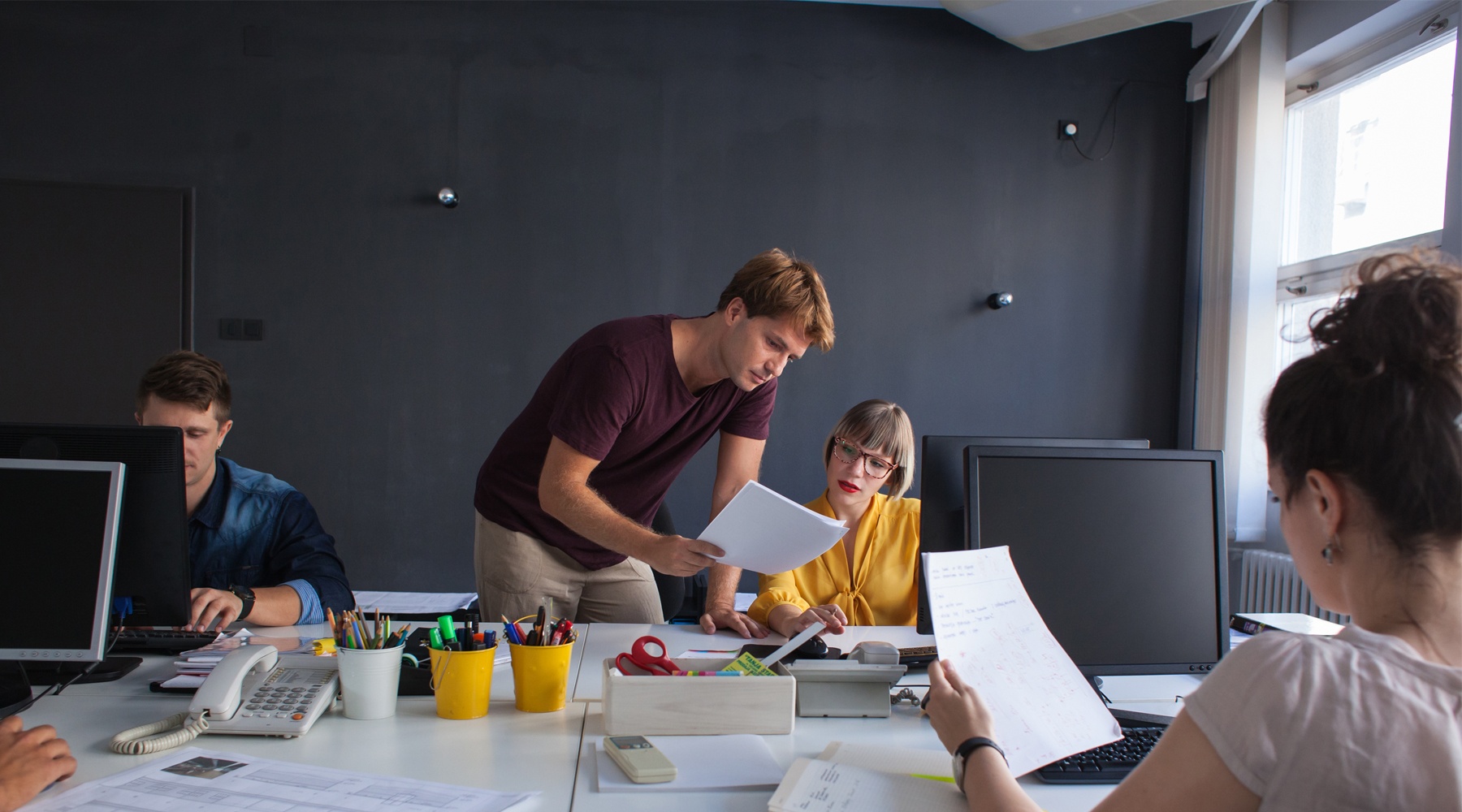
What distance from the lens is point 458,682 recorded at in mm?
1187

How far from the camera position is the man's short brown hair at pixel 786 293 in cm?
185

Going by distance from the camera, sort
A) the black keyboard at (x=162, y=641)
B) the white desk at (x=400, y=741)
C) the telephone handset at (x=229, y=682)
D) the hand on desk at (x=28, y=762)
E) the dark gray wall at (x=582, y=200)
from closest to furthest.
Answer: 1. the hand on desk at (x=28, y=762)
2. the white desk at (x=400, y=741)
3. the telephone handset at (x=229, y=682)
4. the black keyboard at (x=162, y=641)
5. the dark gray wall at (x=582, y=200)

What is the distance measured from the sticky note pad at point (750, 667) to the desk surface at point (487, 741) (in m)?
0.09

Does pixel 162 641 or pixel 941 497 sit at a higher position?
pixel 941 497

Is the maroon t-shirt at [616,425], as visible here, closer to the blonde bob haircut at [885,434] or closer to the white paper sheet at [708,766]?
the blonde bob haircut at [885,434]

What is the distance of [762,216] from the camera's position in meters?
3.73

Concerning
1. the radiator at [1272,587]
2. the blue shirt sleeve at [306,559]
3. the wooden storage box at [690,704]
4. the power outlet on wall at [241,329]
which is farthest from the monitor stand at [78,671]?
the radiator at [1272,587]

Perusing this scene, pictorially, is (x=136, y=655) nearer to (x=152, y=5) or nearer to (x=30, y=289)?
(x=30, y=289)

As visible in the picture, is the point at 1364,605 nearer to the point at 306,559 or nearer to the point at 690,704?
the point at 690,704

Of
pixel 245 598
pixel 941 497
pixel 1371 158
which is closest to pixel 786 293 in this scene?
pixel 941 497

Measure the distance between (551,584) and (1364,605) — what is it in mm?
1665

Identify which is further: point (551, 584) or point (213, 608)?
point (551, 584)

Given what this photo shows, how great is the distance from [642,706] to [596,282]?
2737 mm

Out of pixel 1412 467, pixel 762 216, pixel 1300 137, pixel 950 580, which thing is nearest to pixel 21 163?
pixel 762 216
